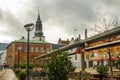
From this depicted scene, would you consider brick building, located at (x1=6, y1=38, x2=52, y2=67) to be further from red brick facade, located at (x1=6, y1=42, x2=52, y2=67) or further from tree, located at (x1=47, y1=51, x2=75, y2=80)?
tree, located at (x1=47, y1=51, x2=75, y2=80)

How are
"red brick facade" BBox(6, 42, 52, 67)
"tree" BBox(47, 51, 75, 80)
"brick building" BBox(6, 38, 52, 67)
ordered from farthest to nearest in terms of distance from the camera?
"brick building" BBox(6, 38, 52, 67)
"red brick facade" BBox(6, 42, 52, 67)
"tree" BBox(47, 51, 75, 80)

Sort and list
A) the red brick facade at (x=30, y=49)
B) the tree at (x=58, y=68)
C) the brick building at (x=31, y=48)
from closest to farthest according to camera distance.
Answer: the tree at (x=58, y=68) < the red brick facade at (x=30, y=49) < the brick building at (x=31, y=48)

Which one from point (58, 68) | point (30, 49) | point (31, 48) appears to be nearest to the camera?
point (58, 68)

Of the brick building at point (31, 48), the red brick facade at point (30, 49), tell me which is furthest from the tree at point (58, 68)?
the brick building at point (31, 48)

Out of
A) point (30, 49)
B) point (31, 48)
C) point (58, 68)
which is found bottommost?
point (58, 68)

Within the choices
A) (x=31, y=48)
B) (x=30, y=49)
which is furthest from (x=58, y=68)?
(x=31, y=48)

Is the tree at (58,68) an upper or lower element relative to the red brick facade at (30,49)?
lower

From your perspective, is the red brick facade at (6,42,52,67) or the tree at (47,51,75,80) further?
the red brick facade at (6,42,52,67)

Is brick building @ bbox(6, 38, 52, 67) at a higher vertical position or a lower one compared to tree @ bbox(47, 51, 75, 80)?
higher

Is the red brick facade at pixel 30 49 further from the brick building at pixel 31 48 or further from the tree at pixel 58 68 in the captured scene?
the tree at pixel 58 68

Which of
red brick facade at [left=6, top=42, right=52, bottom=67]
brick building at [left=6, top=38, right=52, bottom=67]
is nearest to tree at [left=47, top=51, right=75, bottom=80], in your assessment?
red brick facade at [left=6, top=42, right=52, bottom=67]

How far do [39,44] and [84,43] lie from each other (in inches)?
3818

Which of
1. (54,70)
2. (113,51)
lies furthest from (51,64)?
(113,51)

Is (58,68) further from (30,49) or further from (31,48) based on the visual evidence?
(31,48)
